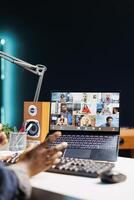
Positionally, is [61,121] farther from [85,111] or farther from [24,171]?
[24,171]

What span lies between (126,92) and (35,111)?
3.91 feet

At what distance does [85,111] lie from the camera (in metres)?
1.51

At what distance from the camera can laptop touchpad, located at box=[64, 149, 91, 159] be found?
1.32m

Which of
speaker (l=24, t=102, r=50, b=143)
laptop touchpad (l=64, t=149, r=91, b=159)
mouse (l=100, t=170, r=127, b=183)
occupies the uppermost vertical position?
speaker (l=24, t=102, r=50, b=143)

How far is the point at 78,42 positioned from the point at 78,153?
5.67 ft

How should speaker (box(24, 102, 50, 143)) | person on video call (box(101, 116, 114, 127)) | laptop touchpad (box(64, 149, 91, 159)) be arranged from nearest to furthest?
1. laptop touchpad (box(64, 149, 91, 159))
2. person on video call (box(101, 116, 114, 127))
3. speaker (box(24, 102, 50, 143))

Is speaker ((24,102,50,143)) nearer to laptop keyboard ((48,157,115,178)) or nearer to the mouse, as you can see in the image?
laptop keyboard ((48,157,115,178))

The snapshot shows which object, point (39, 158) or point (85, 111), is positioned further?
point (85, 111)

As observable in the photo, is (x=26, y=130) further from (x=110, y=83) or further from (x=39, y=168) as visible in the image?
(x=110, y=83)

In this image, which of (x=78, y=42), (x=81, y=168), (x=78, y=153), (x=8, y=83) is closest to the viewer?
(x=81, y=168)

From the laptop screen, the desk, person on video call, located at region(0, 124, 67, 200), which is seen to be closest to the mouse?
the desk

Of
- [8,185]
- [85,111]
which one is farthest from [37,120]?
[8,185]

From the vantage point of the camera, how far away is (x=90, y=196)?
85 cm

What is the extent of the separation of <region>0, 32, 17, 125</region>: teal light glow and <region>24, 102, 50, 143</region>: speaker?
5.02ft
